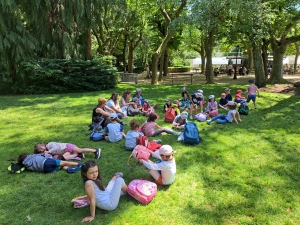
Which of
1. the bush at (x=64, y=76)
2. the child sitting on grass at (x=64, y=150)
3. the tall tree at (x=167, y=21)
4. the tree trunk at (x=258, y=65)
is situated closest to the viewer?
the child sitting on grass at (x=64, y=150)

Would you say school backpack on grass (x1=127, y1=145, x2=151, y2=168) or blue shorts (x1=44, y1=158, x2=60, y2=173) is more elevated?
school backpack on grass (x1=127, y1=145, x2=151, y2=168)

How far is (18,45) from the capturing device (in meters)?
13.6

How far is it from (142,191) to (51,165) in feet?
6.69

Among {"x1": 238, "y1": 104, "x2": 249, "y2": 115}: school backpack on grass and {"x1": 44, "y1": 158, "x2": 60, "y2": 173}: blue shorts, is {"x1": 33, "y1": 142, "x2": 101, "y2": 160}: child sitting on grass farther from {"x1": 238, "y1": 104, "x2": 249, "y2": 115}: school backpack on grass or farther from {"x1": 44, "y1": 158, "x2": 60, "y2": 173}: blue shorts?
{"x1": 238, "y1": 104, "x2": 249, "y2": 115}: school backpack on grass

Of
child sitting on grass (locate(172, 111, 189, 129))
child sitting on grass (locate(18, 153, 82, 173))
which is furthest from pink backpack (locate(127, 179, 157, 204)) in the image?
child sitting on grass (locate(172, 111, 189, 129))

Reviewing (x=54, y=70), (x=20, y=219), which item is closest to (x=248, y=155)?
(x=20, y=219)

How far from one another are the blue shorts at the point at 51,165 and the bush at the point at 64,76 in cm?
1016

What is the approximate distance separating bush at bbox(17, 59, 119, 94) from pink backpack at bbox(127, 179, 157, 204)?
11654 mm

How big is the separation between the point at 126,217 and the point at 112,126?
3.19 metres

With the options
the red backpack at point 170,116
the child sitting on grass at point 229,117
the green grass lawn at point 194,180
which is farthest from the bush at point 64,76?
the child sitting on grass at point 229,117

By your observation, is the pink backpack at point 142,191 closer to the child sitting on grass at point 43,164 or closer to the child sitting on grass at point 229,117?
the child sitting on grass at point 43,164

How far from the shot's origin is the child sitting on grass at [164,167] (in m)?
4.30

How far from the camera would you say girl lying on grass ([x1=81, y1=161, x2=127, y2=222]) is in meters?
3.50

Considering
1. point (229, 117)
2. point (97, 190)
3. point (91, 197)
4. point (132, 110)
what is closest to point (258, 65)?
point (229, 117)
